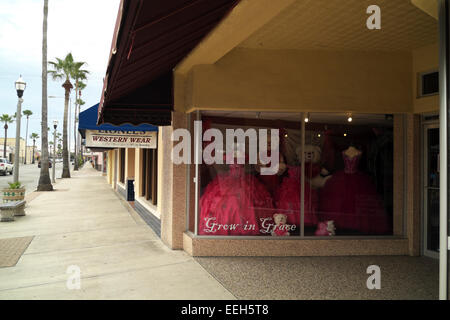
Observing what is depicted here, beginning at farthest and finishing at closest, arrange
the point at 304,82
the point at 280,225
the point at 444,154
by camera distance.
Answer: the point at 280,225, the point at 304,82, the point at 444,154

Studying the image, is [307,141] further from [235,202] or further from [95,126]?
[95,126]

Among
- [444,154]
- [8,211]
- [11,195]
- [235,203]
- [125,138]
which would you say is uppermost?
[125,138]

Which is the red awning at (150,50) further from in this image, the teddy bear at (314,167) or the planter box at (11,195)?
the planter box at (11,195)

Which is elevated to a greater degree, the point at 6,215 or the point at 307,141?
the point at 307,141

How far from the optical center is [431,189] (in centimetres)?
649

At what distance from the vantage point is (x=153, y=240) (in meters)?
7.91

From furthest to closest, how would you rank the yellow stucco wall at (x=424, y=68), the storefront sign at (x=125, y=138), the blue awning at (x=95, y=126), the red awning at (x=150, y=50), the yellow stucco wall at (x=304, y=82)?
the blue awning at (x=95, y=126), the storefront sign at (x=125, y=138), the yellow stucco wall at (x=304, y=82), the yellow stucco wall at (x=424, y=68), the red awning at (x=150, y=50)

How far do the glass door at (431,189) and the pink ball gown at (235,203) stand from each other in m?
2.56

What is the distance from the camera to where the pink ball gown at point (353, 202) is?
677cm

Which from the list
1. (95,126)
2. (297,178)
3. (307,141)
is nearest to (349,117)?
(307,141)

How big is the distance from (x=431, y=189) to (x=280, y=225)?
2.53 metres

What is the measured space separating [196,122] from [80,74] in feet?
126

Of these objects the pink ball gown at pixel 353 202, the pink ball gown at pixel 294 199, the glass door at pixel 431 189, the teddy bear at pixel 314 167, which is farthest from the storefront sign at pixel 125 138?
the glass door at pixel 431 189

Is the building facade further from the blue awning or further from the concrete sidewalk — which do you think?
the blue awning
